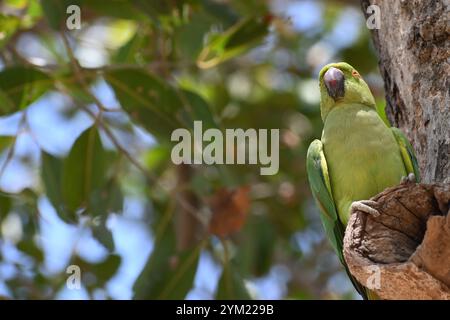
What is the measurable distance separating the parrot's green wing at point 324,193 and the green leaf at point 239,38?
173 cm

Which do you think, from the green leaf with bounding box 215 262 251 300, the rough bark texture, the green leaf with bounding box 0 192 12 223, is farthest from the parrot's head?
the green leaf with bounding box 0 192 12 223

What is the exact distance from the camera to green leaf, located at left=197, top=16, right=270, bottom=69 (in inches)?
213

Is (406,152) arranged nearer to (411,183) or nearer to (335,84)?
(335,84)

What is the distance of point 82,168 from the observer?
543 centimetres

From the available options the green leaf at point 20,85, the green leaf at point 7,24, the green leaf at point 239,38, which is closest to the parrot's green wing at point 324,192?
the green leaf at point 239,38

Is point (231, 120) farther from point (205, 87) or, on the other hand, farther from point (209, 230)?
point (209, 230)

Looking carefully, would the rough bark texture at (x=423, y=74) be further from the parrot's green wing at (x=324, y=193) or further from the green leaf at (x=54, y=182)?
the green leaf at (x=54, y=182)

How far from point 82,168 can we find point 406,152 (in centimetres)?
264

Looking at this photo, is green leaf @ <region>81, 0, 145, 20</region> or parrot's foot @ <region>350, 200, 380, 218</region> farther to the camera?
green leaf @ <region>81, 0, 145, 20</region>

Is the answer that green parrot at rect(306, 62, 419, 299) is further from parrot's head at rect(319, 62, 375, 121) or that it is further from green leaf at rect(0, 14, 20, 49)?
green leaf at rect(0, 14, 20, 49)

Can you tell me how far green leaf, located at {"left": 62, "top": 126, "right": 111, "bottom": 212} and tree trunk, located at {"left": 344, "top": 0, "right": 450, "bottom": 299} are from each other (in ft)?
7.77

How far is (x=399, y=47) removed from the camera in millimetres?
3566
